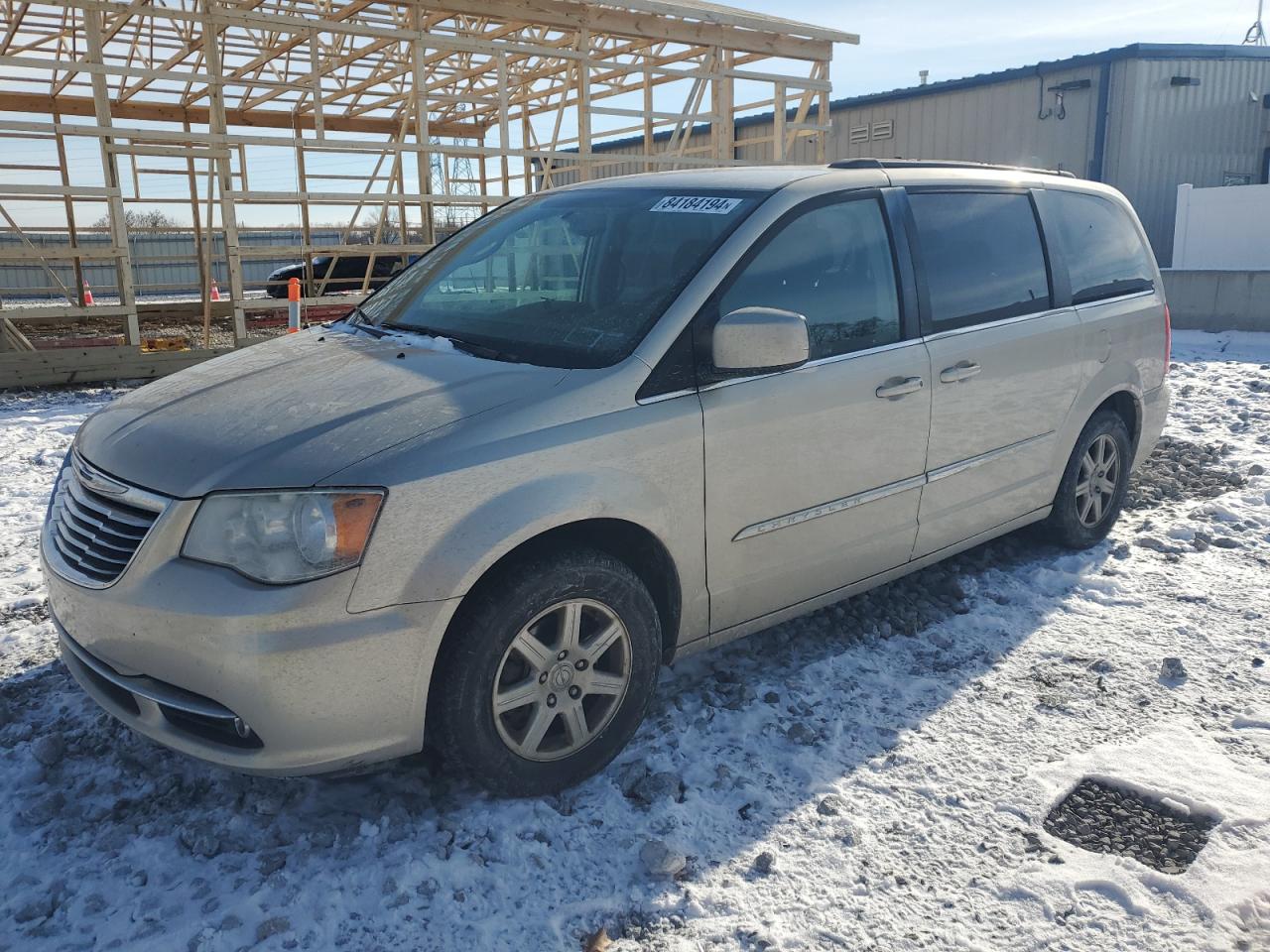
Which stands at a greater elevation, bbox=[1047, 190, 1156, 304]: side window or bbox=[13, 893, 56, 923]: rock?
bbox=[1047, 190, 1156, 304]: side window

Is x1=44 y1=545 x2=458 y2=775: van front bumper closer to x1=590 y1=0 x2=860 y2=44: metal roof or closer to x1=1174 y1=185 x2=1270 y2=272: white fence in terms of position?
x1=590 y1=0 x2=860 y2=44: metal roof

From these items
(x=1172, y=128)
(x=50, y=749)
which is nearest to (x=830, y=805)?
(x=50, y=749)

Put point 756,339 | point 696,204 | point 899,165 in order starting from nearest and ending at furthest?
point 756,339 → point 696,204 → point 899,165

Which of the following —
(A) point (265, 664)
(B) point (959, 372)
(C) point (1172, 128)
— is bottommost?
(A) point (265, 664)

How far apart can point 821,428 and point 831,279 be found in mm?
576

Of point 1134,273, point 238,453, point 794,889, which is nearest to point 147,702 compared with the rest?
point 238,453

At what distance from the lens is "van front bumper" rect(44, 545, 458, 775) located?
235 centimetres

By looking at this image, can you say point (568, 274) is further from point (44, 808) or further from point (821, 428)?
point (44, 808)

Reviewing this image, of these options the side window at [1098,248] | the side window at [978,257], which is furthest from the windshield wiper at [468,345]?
the side window at [1098,248]

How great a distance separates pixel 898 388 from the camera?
11.7 feet

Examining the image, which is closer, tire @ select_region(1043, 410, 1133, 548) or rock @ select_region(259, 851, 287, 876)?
rock @ select_region(259, 851, 287, 876)

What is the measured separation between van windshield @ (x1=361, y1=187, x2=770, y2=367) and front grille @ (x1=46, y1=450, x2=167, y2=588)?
1.14 m

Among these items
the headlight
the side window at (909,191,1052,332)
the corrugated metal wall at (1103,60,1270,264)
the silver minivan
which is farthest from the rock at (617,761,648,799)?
the corrugated metal wall at (1103,60,1270,264)

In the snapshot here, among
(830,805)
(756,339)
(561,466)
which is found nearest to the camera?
(561,466)
